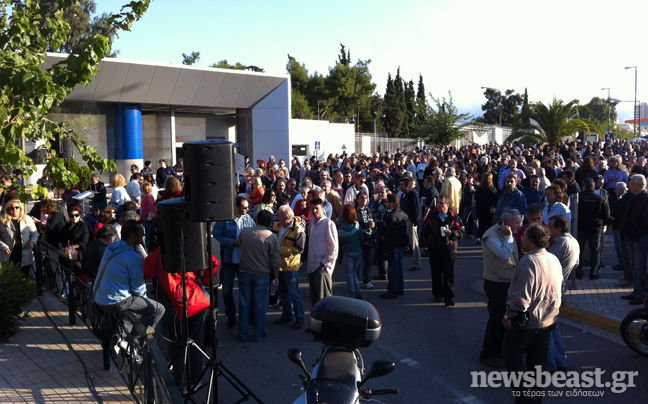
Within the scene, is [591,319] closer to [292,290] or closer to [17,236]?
[292,290]

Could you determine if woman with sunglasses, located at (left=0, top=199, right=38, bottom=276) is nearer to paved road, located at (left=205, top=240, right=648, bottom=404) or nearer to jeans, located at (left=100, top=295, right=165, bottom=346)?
paved road, located at (left=205, top=240, right=648, bottom=404)

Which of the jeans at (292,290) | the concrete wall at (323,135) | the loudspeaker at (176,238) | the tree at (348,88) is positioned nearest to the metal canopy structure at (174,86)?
the concrete wall at (323,135)

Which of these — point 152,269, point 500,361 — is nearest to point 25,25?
point 152,269

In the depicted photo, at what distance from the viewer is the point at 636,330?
Answer: 6.58 meters

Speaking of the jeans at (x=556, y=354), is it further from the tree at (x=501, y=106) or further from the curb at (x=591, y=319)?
the tree at (x=501, y=106)

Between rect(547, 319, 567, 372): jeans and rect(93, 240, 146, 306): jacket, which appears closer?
rect(93, 240, 146, 306): jacket

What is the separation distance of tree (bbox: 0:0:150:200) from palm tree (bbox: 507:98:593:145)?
1069 inches

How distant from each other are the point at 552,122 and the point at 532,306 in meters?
27.3

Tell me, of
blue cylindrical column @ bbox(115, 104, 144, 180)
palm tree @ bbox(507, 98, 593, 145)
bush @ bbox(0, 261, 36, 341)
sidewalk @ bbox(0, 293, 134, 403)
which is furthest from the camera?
palm tree @ bbox(507, 98, 593, 145)

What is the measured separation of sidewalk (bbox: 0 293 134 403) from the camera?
18.5 ft

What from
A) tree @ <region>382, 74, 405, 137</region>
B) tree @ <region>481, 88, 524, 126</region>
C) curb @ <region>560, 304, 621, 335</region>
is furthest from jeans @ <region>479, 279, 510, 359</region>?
tree @ <region>481, 88, 524, 126</region>

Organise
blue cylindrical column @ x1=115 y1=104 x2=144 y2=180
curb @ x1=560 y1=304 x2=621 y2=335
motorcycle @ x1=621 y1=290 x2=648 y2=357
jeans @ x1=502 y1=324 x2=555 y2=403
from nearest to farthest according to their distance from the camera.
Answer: jeans @ x1=502 y1=324 x2=555 y2=403
motorcycle @ x1=621 y1=290 x2=648 y2=357
curb @ x1=560 y1=304 x2=621 y2=335
blue cylindrical column @ x1=115 y1=104 x2=144 y2=180

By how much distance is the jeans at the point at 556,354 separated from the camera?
20.2 ft

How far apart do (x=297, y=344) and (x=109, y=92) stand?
19985 mm
